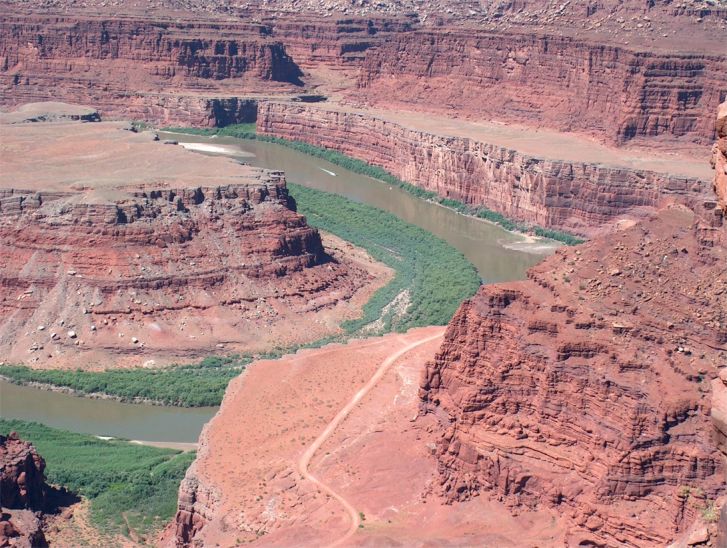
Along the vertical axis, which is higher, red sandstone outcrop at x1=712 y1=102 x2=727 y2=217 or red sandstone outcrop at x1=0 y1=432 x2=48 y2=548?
red sandstone outcrop at x1=712 y1=102 x2=727 y2=217

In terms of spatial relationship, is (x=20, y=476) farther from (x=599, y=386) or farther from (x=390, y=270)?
(x=390, y=270)

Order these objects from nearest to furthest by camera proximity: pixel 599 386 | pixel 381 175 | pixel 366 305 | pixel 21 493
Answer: pixel 599 386
pixel 21 493
pixel 366 305
pixel 381 175

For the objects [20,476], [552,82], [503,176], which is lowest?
[20,476]

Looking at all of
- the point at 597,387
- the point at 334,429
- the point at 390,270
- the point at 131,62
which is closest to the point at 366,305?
the point at 390,270

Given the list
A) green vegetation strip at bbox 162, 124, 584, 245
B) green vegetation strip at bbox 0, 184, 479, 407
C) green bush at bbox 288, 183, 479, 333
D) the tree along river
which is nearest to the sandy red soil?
the tree along river

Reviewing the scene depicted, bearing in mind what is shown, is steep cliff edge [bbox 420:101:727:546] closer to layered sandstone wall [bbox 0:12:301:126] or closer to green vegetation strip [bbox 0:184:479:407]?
green vegetation strip [bbox 0:184:479:407]

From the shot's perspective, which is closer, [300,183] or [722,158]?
[722,158]

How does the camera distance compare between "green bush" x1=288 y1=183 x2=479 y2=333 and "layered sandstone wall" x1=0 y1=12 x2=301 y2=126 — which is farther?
"layered sandstone wall" x1=0 y1=12 x2=301 y2=126
